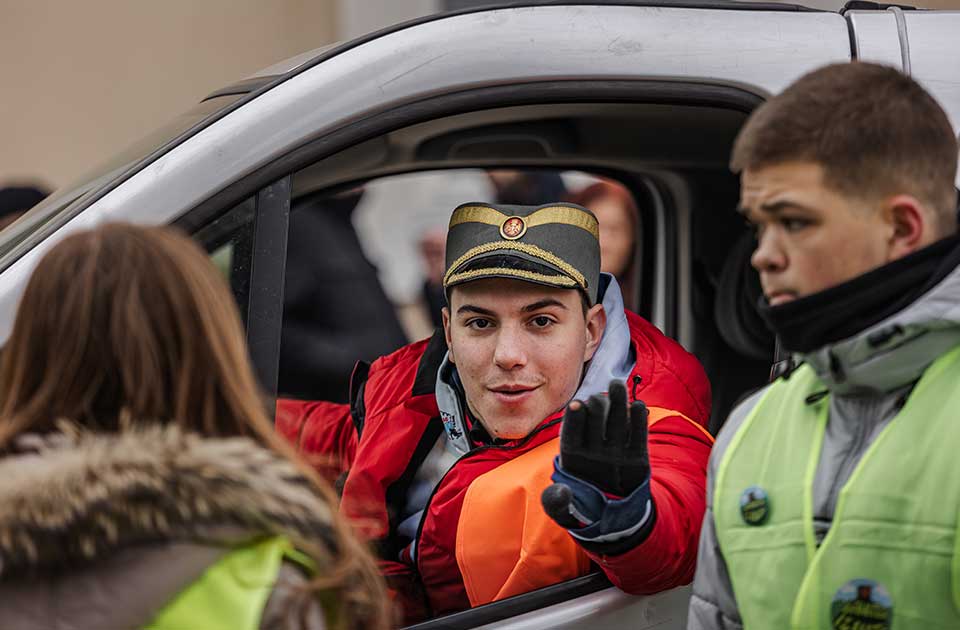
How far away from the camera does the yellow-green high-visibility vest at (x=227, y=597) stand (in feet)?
4.87

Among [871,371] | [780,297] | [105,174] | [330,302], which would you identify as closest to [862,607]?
[871,371]

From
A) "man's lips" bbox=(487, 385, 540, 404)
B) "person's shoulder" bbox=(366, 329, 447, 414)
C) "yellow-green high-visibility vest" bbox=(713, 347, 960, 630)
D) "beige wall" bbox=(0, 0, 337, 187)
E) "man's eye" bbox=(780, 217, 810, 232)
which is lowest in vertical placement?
"yellow-green high-visibility vest" bbox=(713, 347, 960, 630)

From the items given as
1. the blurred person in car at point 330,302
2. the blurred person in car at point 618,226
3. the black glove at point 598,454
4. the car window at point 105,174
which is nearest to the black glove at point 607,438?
the black glove at point 598,454

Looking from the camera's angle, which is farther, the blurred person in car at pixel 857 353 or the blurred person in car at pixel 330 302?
the blurred person in car at pixel 330 302

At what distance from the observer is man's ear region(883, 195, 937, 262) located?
168 cm

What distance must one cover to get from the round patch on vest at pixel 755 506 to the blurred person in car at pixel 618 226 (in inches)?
72.7

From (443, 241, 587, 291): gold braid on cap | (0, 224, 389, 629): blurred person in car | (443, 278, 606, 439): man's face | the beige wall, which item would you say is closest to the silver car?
(443, 241, 587, 291): gold braid on cap

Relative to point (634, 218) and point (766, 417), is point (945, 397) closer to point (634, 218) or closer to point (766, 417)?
point (766, 417)

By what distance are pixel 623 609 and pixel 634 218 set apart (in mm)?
1518

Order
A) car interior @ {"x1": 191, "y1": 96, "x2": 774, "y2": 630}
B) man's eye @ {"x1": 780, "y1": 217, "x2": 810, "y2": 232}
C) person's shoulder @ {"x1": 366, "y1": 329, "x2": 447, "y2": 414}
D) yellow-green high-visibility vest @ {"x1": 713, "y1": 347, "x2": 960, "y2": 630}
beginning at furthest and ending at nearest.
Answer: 1. person's shoulder @ {"x1": 366, "y1": 329, "x2": 447, "y2": 414}
2. car interior @ {"x1": 191, "y1": 96, "x2": 774, "y2": 630}
3. man's eye @ {"x1": 780, "y1": 217, "x2": 810, "y2": 232}
4. yellow-green high-visibility vest @ {"x1": 713, "y1": 347, "x2": 960, "y2": 630}

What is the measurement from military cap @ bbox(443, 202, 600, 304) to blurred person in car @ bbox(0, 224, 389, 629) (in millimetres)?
1087

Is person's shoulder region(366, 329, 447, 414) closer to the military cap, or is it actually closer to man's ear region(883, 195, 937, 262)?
the military cap

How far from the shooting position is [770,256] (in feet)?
5.69

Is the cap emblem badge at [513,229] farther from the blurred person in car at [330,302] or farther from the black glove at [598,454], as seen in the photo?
the blurred person in car at [330,302]
